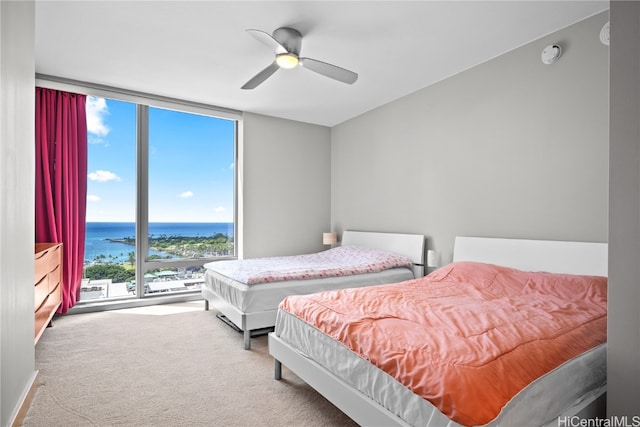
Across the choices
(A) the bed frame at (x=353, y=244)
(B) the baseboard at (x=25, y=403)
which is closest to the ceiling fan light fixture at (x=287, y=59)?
(A) the bed frame at (x=353, y=244)

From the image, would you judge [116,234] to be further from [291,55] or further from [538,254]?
[538,254]

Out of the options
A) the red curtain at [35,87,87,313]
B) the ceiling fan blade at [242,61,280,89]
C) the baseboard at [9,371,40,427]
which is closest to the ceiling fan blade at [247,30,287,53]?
the ceiling fan blade at [242,61,280,89]

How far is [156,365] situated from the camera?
2.59m

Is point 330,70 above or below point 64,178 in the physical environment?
above

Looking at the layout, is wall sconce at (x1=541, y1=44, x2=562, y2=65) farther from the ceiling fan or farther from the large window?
the large window

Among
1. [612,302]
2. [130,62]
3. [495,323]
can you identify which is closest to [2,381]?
[495,323]

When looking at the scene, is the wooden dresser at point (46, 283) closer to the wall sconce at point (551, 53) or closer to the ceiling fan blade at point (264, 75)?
the ceiling fan blade at point (264, 75)

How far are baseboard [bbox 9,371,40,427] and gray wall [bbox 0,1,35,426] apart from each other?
24mm

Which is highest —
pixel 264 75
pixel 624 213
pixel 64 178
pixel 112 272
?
pixel 264 75

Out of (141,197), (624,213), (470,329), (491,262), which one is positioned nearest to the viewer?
(624,213)

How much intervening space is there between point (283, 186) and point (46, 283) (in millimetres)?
3098

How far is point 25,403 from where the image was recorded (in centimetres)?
188

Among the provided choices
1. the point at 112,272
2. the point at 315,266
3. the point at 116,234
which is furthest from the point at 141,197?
the point at 315,266

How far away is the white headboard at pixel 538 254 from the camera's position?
243 cm
